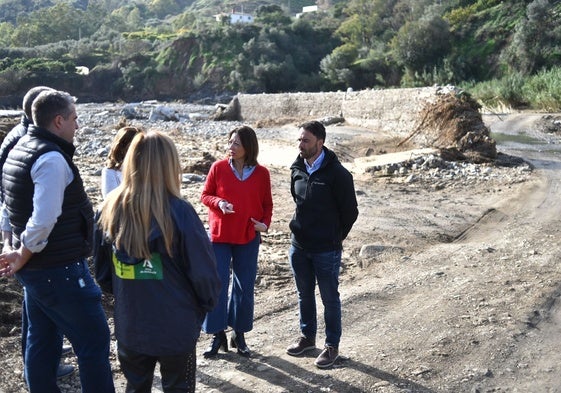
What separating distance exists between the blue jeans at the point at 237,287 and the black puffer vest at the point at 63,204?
154 cm

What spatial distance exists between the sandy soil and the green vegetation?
21.4 m

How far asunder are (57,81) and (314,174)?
69.7m

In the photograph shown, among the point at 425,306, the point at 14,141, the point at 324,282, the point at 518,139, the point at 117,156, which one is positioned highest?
the point at 14,141

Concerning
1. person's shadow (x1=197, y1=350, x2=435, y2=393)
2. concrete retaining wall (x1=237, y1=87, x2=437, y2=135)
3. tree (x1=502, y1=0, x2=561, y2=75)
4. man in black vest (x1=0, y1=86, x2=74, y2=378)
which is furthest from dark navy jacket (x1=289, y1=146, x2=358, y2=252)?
tree (x1=502, y1=0, x2=561, y2=75)

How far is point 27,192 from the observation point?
352cm

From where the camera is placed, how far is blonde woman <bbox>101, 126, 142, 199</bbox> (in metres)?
4.24

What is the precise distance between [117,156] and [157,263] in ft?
4.63

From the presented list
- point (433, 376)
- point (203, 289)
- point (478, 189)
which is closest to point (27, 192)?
point (203, 289)

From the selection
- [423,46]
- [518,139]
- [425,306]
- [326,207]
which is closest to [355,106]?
[518,139]

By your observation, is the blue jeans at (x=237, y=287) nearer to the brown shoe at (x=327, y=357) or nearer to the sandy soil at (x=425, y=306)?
the sandy soil at (x=425, y=306)

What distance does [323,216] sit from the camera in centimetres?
477

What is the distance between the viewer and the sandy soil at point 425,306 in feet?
15.5

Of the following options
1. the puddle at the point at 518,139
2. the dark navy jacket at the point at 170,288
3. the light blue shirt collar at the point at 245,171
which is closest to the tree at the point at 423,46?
the puddle at the point at 518,139

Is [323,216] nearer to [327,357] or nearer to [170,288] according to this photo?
[327,357]
